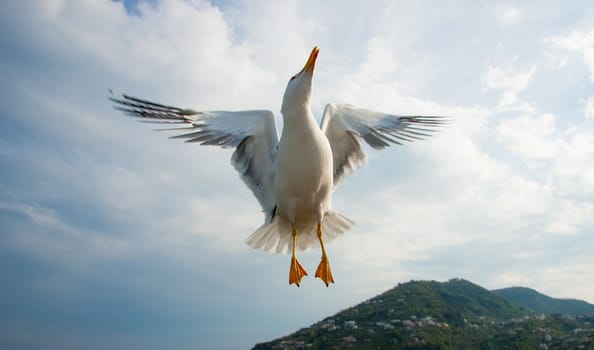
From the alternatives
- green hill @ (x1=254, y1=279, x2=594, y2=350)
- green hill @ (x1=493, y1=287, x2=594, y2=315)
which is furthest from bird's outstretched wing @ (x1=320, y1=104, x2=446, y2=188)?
green hill @ (x1=493, y1=287, x2=594, y2=315)

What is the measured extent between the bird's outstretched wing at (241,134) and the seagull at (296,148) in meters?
0.01

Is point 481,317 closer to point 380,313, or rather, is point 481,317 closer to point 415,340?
point 380,313

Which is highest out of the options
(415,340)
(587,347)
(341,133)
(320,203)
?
(415,340)

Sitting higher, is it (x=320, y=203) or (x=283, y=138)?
(x=283, y=138)

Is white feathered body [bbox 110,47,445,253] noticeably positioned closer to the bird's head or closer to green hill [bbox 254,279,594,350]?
the bird's head

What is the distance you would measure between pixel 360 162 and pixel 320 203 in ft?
4.50

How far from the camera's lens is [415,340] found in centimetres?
6844

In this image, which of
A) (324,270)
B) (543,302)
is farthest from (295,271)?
(543,302)

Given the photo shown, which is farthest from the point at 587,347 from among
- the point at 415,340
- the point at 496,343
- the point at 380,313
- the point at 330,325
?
the point at 330,325

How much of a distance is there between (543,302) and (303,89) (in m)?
152

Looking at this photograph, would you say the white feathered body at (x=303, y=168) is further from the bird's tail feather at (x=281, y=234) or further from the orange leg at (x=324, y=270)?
the bird's tail feather at (x=281, y=234)

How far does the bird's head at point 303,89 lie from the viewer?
6059mm

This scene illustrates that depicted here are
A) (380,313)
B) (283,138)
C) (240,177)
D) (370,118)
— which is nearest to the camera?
(283,138)

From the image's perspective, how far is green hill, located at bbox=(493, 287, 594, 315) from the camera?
419 ft
